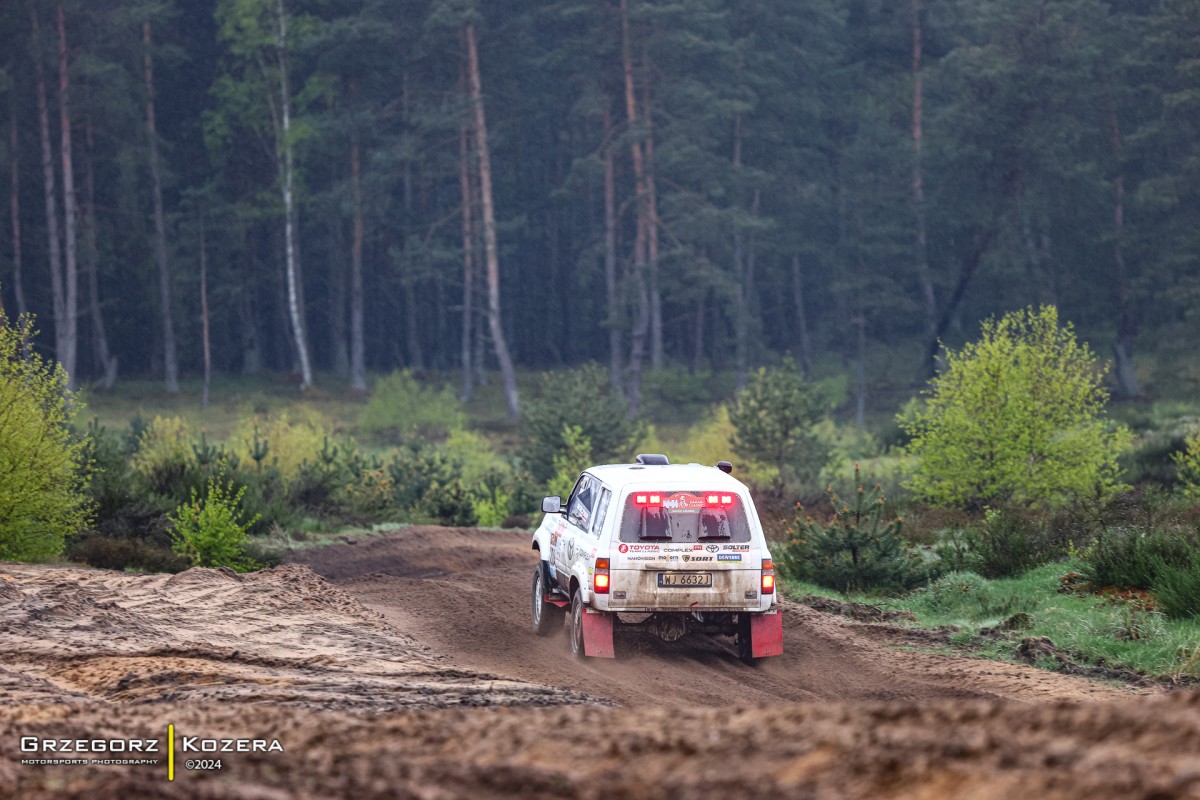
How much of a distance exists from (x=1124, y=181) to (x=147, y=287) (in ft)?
153

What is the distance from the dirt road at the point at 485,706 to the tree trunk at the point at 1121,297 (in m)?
44.7

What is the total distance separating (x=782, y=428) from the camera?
3362cm

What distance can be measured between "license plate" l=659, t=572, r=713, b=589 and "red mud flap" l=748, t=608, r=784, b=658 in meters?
0.81

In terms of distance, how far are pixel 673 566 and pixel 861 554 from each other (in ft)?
20.4

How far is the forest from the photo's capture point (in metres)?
53.4

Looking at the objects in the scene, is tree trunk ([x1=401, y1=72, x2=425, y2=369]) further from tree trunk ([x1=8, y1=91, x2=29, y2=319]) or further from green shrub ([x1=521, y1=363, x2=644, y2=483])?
green shrub ([x1=521, y1=363, x2=644, y2=483])

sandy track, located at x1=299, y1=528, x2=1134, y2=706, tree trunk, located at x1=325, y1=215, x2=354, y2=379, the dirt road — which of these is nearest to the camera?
the dirt road

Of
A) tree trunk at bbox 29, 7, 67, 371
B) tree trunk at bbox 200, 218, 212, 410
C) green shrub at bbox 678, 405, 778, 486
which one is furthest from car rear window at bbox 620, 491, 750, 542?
tree trunk at bbox 29, 7, 67, 371

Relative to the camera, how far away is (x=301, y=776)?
18.4 ft

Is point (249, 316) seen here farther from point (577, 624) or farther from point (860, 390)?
point (577, 624)

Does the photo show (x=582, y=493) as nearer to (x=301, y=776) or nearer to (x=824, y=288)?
(x=301, y=776)

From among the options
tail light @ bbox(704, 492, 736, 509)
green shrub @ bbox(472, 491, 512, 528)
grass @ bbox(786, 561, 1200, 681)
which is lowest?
green shrub @ bbox(472, 491, 512, 528)

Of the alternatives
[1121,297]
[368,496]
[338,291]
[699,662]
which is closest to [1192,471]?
[368,496]

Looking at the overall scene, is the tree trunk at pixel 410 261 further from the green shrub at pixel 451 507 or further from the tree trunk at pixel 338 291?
the green shrub at pixel 451 507
